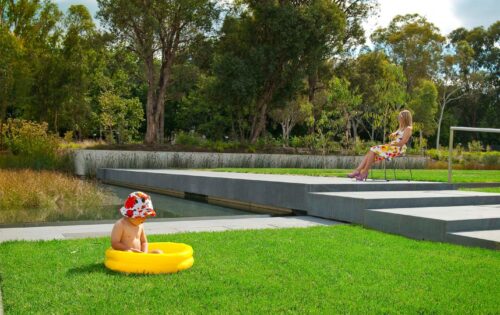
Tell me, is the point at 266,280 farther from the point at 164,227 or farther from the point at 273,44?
the point at 273,44

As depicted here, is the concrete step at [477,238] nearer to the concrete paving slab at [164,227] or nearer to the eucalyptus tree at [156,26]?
the concrete paving slab at [164,227]

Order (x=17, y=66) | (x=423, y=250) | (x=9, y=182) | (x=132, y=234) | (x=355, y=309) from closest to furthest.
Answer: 1. (x=355, y=309)
2. (x=132, y=234)
3. (x=423, y=250)
4. (x=9, y=182)
5. (x=17, y=66)

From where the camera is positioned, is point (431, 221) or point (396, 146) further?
point (396, 146)

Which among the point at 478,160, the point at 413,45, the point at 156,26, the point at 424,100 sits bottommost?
the point at 478,160

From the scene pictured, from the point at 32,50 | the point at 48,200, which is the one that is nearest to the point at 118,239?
the point at 48,200

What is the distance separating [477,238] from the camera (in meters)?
5.51

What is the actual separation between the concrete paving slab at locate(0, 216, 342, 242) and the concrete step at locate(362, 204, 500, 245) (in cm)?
95

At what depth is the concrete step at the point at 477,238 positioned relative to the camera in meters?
5.38

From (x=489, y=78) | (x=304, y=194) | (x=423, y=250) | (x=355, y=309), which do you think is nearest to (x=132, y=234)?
(x=355, y=309)

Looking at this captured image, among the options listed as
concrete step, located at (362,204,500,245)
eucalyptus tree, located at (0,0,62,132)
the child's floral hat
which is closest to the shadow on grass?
the child's floral hat

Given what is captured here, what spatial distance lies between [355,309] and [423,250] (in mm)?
2242

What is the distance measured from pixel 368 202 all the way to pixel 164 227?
287 centimetres

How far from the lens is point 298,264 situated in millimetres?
4555

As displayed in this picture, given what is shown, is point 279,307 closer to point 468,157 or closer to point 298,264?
point 298,264
